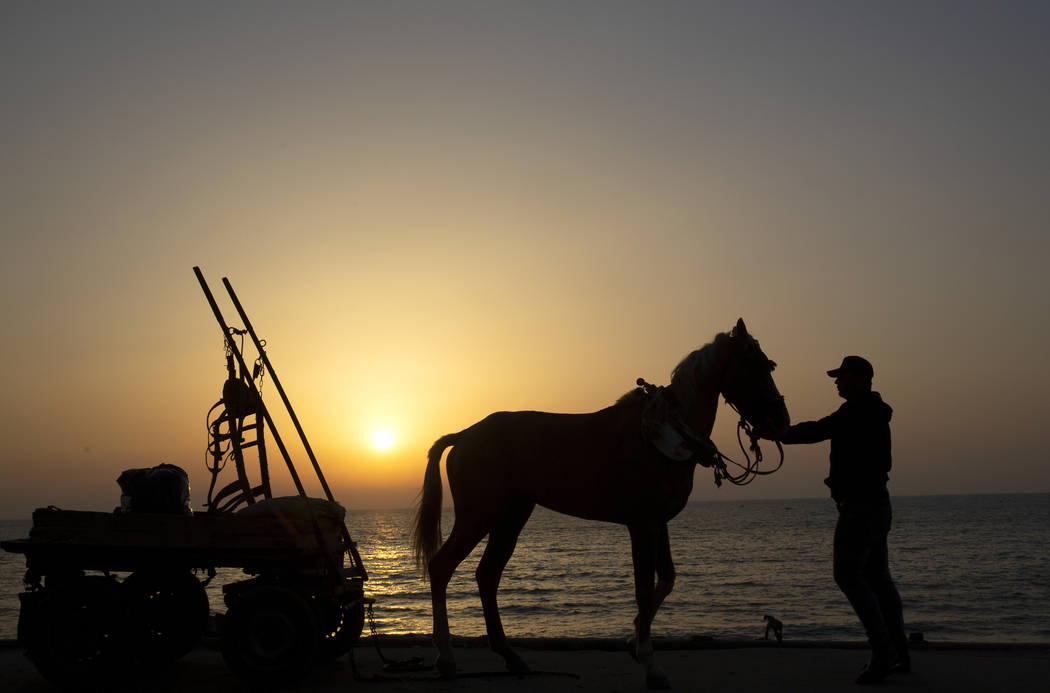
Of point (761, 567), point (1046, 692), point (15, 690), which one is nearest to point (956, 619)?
point (761, 567)

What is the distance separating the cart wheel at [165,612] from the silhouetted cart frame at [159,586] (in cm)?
1

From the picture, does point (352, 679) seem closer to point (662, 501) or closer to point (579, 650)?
point (579, 650)

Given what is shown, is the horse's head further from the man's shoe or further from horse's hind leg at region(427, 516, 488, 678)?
horse's hind leg at region(427, 516, 488, 678)

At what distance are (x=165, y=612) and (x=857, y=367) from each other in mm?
5761

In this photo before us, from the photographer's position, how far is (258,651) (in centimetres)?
578

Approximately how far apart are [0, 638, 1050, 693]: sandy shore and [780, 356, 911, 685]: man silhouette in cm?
33

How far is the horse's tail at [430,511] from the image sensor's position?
Result: 22.8 ft

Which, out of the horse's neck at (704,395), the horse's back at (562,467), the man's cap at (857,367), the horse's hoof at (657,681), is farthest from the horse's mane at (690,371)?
the horse's hoof at (657,681)

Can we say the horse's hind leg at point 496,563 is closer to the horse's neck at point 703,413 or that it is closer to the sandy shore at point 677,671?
the sandy shore at point 677,671

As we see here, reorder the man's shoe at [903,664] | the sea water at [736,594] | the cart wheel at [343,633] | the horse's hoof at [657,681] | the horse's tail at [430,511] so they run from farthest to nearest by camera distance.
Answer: the sea water at [736,594]
the horse's tail at [430,511]
the cart wheel at [343,633]
the man's shoe at [903,664]
the horse's hoof at [657,681]

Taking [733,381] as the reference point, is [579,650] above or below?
below

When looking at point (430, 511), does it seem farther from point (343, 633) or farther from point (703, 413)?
point (703, 413)

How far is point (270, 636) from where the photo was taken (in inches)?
230

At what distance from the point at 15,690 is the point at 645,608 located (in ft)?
15.8
